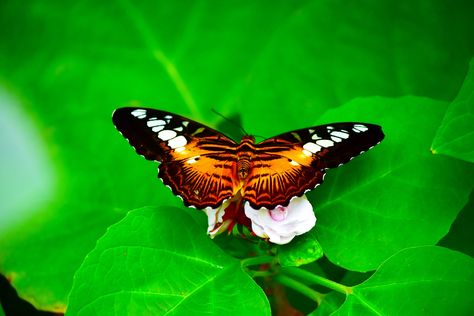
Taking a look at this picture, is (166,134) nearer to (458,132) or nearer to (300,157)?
(300,157)

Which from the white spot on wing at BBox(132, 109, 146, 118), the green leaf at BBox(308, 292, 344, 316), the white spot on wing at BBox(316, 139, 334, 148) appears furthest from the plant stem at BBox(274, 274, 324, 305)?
the white spot on wing at BBox(132, 109, 146, 118)

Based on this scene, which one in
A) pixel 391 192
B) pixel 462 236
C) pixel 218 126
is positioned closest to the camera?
pixel 391 192

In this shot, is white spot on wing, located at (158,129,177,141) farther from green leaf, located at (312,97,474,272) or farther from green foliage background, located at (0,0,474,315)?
green leaf, located at (312,97,474,272)

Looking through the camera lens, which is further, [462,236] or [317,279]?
[462,236]

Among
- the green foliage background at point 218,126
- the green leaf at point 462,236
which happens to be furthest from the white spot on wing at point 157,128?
the green leaf at point 462,236

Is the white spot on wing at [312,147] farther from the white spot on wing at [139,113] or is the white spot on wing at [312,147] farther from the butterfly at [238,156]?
the white spot on wing at [139,113]

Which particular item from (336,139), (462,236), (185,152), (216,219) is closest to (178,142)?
(185,152)
